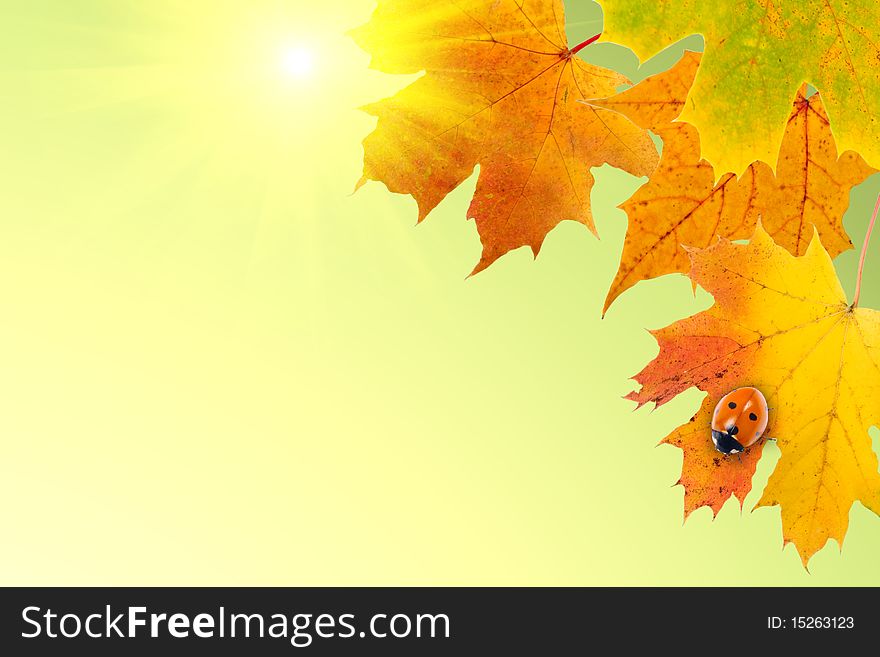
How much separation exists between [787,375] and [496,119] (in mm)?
357

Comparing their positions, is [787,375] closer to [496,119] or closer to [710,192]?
[710,192]

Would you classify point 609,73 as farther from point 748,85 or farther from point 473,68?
point 748,85

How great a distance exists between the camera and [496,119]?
2.44 feet

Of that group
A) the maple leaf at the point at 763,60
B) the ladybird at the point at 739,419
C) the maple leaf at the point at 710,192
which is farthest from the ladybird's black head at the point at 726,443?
the maple leaf at the point at 763,60

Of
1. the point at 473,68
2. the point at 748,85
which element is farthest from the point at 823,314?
the point at 473,68

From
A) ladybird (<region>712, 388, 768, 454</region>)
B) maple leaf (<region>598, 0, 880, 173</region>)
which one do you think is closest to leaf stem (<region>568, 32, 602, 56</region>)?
maple leaf (<region>598, 0, 880, 173</region>)

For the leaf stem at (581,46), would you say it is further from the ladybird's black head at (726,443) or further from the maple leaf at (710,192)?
the ladybird's black head at (726,443)

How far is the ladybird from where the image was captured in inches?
26.9

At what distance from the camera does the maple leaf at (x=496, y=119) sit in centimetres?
71

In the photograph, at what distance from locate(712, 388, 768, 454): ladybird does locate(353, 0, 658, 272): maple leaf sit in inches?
8.2

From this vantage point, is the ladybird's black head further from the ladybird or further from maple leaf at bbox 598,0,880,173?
maple leaf at bbox 598,0,880,173

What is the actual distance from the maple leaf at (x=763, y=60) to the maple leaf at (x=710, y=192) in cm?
19

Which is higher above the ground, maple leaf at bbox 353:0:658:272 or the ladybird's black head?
maple leaf at bbox 353:0:658:272

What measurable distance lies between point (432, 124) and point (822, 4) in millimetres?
334
